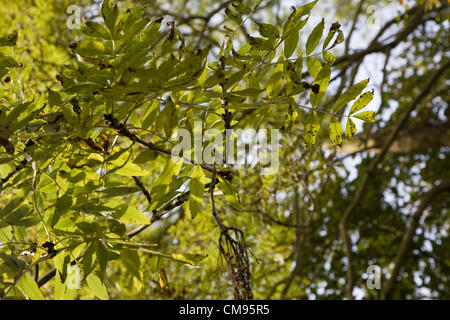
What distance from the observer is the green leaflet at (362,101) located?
811 millimetres

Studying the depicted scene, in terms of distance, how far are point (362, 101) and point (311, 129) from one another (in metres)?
0.10

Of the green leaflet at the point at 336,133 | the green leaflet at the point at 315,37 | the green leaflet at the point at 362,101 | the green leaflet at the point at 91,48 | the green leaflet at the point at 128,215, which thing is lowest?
the green leaflet at the point at 128,215

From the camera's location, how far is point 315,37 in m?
0.81

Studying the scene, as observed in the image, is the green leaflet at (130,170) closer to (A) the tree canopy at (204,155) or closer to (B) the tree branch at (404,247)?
(A) the tree canopy at (204,155)

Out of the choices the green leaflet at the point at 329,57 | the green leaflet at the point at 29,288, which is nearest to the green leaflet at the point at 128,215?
the green leaflet at the point at 29,288

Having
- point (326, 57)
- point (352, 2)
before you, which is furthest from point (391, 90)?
point (326, 57)

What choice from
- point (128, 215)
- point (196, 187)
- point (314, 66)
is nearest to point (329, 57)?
point (314, 66)

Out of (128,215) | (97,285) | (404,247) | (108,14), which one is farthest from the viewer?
(404,247)

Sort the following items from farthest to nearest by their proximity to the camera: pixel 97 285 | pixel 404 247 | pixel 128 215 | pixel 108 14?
pixel 404 247 < pixel 97 285 < pixel 128 215 < pixel 108 14

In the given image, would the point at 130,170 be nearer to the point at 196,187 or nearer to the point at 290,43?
the point at 196,187

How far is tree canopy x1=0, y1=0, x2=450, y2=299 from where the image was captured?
72cm

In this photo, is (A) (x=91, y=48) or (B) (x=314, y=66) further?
(B) (x=314, y=66)

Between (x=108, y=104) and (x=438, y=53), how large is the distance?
160 inches

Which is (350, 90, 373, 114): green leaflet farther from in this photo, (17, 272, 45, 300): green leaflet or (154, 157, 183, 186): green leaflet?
(17, 272, 45, 300): green leaflet
